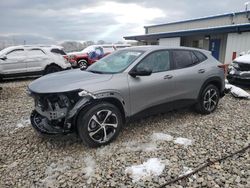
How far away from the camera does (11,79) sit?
1134 cm

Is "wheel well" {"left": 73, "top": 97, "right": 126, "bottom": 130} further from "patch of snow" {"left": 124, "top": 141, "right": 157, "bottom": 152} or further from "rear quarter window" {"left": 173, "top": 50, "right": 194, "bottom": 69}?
"rear quarter window" {"left": 173, "top": 50, "right": 194, "bottom": 69}

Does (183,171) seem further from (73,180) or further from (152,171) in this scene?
(73,180)

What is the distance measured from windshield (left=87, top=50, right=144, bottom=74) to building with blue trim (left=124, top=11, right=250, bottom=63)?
9280 millimetres

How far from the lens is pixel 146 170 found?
3188mm

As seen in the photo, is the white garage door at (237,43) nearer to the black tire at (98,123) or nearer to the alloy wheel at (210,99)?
the alloy wheel at (210,99)

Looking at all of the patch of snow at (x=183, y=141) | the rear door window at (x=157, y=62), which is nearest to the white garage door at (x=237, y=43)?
the rear door window at (x=157, y=62)

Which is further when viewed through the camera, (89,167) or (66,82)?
(66,82)

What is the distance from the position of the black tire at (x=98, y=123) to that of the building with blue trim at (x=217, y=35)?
1028 centimetres

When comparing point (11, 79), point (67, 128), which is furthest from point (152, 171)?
point (11, 79)

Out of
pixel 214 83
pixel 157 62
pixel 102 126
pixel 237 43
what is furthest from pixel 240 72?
pixel 237 43

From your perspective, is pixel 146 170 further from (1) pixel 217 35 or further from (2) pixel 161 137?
(1) pixel 217 35

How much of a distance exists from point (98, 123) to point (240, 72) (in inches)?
233

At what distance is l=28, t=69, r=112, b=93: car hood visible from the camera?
11.4 feet

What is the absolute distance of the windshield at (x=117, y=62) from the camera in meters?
4.17
